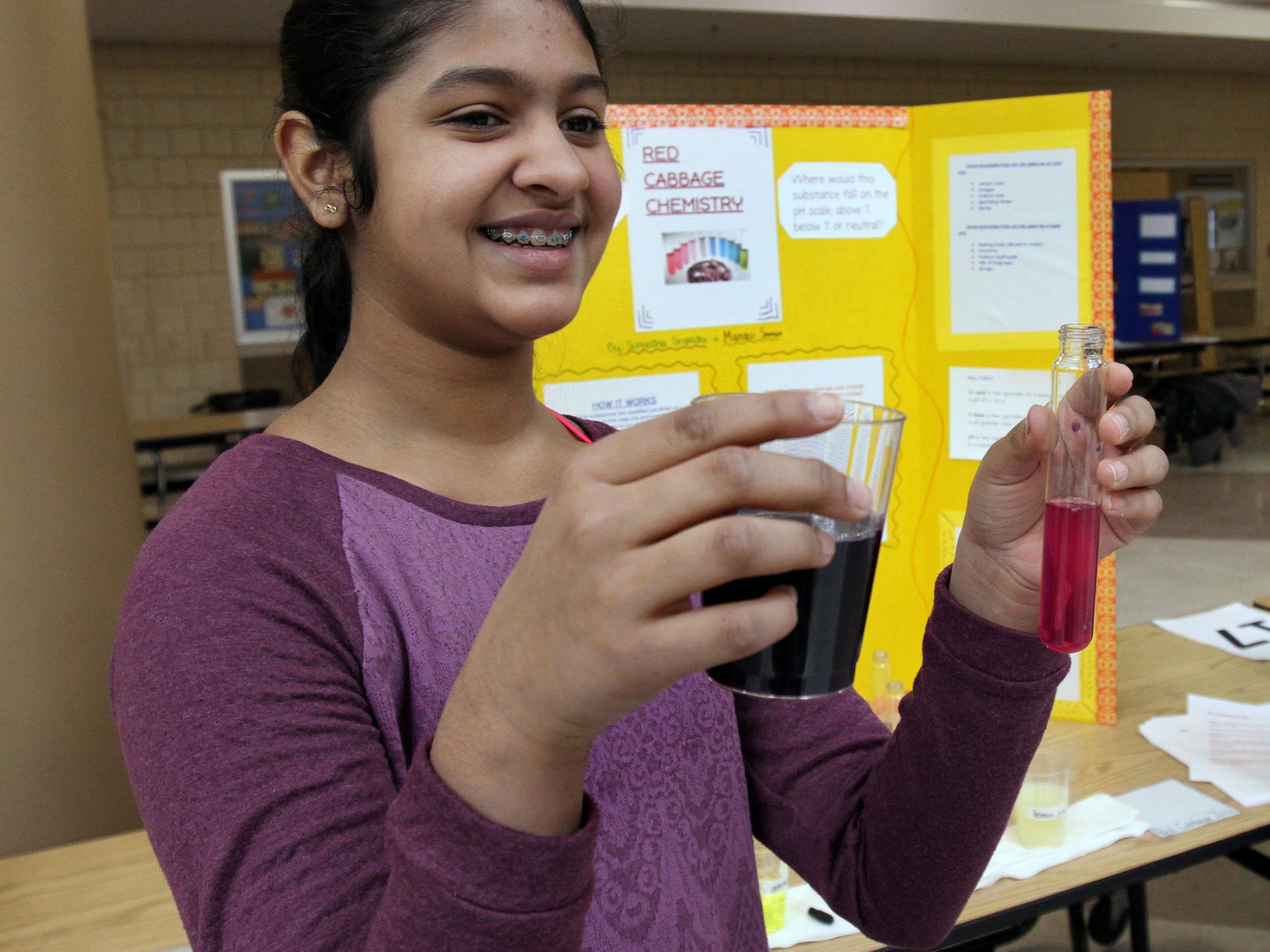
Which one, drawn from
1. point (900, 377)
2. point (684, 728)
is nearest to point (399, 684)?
point (684, 728)

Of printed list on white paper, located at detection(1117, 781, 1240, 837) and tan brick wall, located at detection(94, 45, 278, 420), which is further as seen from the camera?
tan brick wall, located at detection(94, 45, 278, 420)

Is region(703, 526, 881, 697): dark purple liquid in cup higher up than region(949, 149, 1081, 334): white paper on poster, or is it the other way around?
region(949, 149, 1081, 334): white paper on poster

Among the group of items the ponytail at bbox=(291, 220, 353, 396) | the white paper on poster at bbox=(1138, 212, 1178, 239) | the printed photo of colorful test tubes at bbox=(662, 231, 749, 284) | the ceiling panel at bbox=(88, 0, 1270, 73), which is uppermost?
the ceiling panel at bbox=(88, 0, 1270, 73)

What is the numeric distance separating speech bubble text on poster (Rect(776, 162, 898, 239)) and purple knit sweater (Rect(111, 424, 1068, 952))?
1167 millimetres

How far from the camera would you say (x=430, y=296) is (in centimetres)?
82

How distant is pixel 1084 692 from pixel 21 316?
2181 millimetres

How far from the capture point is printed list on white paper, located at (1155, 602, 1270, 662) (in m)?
2.28

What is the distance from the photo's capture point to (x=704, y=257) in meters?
1.90

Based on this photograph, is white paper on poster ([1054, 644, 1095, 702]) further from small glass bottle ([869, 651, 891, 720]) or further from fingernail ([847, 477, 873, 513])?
fingernail ([847, 477, 873, 513])

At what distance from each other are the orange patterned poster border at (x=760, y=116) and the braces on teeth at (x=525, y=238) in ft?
3.34

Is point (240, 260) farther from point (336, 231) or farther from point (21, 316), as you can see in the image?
point (336, 231)

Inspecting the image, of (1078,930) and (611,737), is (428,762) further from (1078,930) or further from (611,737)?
(1078,930)

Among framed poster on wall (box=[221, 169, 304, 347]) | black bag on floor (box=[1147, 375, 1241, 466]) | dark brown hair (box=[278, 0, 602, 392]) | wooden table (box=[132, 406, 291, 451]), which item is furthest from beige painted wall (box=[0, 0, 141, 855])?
Answer: black bag on floor (box=[1147, 375, 1241, 466])

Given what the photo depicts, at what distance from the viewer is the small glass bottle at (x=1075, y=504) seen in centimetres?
74
